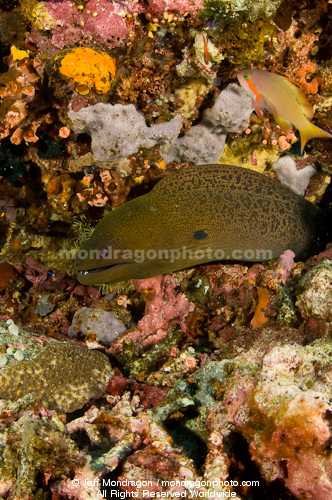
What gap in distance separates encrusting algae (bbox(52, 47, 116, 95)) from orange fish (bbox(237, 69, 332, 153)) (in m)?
1.19

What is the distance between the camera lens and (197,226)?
342 cm

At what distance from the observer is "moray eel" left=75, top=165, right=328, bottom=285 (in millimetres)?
3107

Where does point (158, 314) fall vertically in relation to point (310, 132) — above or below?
below

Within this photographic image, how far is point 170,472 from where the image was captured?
6.46 ft

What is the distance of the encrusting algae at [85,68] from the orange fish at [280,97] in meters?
1.19

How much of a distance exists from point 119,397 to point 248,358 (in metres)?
1.32

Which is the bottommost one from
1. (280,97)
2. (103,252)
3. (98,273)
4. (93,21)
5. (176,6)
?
(98,273)

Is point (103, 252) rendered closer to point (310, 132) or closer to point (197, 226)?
point (197, 226)

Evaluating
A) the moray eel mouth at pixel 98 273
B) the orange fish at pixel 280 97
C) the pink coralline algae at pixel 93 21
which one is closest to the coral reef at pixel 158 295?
the pink coralline algae at pixel 93 21

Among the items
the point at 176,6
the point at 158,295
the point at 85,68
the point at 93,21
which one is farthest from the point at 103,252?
the point at 176,6

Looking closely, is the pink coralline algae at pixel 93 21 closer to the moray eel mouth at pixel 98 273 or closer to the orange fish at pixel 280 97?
the orange fish at pixel 280 97

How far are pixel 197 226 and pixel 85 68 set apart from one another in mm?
1836

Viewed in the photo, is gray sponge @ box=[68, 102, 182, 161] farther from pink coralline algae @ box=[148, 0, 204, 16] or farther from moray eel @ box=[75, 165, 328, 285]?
pink coralline algae @ box=[148, 0, 204, 16]

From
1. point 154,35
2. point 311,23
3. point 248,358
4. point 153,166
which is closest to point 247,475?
point 248,358
